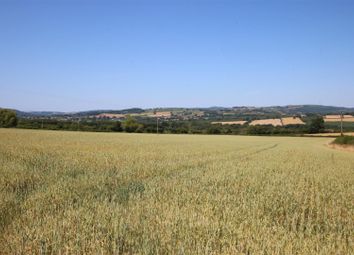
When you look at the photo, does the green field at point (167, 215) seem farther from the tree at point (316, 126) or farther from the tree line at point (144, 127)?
the tree at point (316, 126)

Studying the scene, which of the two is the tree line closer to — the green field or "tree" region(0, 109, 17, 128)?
"tree" region(0, 109, 17, 128)

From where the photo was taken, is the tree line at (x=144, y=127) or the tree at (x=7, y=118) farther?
the tree at (x=7, y=118)

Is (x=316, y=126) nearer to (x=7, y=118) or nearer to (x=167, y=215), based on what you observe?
(x=7, y=118)

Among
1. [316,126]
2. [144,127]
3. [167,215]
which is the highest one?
[167,215]

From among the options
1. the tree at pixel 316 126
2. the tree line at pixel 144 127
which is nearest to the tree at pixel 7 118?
the tree line at pixel 144 127

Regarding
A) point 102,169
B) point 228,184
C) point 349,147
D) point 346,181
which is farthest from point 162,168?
point 349,147

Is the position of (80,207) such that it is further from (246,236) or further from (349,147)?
(349,147)

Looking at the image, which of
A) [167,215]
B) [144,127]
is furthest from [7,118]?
[167,215]

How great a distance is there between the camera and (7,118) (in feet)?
320

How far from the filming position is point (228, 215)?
710 centimetres

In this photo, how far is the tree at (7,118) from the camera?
318 ft

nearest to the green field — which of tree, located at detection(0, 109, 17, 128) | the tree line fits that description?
the tree line

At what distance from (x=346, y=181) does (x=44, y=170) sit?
11.2 metres

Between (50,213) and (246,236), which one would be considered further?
(50,213)
